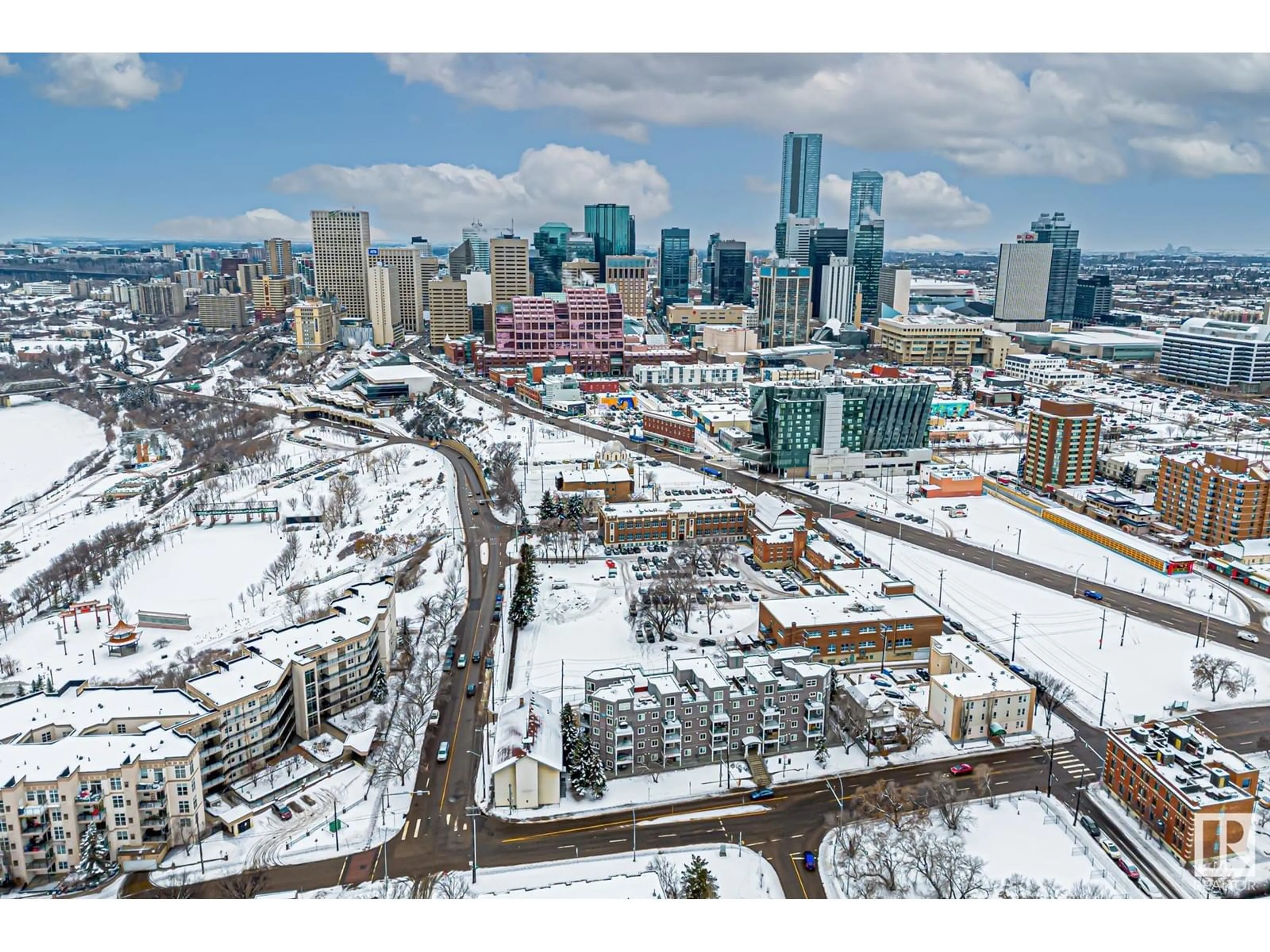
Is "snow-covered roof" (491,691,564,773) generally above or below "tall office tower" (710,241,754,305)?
below

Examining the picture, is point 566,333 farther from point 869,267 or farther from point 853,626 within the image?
point 853,626

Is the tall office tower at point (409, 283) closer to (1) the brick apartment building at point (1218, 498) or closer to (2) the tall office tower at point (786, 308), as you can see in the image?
(2) the tall office tower at point (786, 308)

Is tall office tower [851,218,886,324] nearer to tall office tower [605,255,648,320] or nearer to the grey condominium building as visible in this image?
tall office tower [605,255,648,320]

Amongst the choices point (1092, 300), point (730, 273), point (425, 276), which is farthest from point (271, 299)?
point (1092, 300)

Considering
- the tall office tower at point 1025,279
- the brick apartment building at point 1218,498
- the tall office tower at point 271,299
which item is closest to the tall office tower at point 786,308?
the tall office tower at point 1025,279

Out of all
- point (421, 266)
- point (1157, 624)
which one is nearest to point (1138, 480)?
point (1157, 624)

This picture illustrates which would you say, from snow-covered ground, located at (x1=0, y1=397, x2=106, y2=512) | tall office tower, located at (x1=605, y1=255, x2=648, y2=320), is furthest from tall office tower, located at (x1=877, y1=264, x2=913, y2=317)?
snow-covered ground, located at (x1=0, y1=397, x2=106, y2=512)

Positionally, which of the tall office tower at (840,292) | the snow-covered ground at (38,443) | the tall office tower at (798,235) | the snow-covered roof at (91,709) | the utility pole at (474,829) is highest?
the tall office tower at (798,235)
